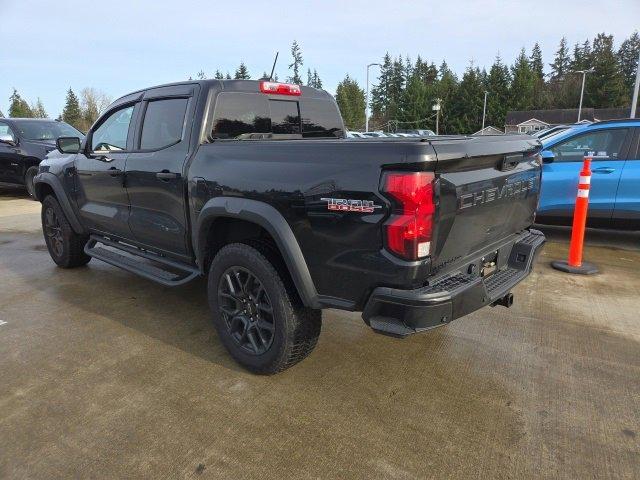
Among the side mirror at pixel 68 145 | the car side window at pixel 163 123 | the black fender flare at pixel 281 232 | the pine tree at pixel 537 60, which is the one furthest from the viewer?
the pine tree at pixel 537 60

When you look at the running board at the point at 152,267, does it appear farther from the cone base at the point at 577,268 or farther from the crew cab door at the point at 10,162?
the crew cab door at the point at 10,162

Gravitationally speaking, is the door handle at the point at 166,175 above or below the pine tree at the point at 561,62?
below

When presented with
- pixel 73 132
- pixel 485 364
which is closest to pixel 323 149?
pixel 485 364

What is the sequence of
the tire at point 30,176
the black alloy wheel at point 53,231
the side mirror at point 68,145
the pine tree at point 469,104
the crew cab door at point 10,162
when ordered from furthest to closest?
the pine tree at point 469,104 < the crew cab door at point 10,162 < the tire at point 30,176 < the black alloy wheel at point 53,231 < the side mirror at point 68,145

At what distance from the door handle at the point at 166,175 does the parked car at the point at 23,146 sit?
8564mm

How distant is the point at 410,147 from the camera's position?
2186 mm

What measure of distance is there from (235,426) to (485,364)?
1693mm

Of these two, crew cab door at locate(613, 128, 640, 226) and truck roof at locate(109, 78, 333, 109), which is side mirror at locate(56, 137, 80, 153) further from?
crew cab door at locate(613, 128, 640, 226)

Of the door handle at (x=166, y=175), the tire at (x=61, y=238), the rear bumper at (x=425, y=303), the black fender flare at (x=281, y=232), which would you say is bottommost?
the tire at (x=61, y=238)

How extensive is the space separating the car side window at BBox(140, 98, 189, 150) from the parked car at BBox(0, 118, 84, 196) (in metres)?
8.07

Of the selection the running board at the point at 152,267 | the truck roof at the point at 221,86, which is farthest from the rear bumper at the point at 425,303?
the truck roof at the point at 221,86

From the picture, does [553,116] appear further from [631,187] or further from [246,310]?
[246,310]

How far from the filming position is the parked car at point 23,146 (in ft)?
34.3

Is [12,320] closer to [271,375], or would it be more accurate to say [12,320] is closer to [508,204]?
[271,375]
